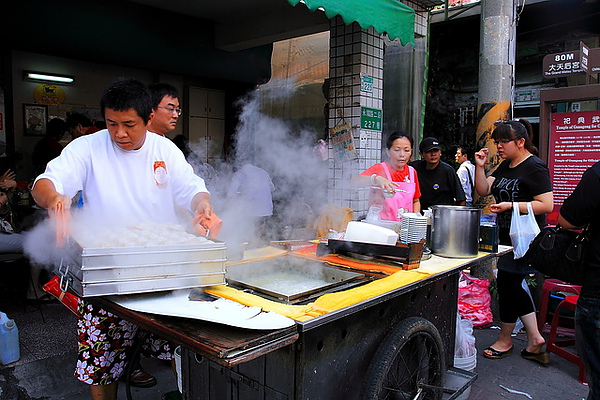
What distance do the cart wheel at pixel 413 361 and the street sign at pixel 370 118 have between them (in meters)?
3.55

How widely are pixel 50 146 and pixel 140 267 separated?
4615 millimetres

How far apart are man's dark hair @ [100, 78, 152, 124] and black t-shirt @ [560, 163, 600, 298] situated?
2.54 metres

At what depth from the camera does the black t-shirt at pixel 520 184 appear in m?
3.87

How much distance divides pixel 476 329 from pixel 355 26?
158 inches

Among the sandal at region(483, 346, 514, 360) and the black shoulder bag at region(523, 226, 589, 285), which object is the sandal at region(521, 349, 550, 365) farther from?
the black shoulder bag at region(523, 226, 589, 285)

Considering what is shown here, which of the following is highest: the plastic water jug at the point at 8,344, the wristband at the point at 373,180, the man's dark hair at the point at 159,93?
the man's dark hair at the point at 159,93

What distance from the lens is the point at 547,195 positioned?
383 centimetres

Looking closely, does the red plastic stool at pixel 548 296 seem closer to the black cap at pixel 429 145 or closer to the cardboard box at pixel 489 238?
the cardboard box at pixel 489 238

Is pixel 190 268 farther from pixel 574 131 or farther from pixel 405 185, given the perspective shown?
pixel 574 131

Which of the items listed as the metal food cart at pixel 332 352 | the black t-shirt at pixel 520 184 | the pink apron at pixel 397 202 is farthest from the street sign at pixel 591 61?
the metal food cart at pixel 332 352

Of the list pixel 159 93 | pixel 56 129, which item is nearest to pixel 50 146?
pixel 56 129

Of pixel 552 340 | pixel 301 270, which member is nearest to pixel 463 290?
pixel 552 340

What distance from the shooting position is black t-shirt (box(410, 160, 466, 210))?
5242 millimetres

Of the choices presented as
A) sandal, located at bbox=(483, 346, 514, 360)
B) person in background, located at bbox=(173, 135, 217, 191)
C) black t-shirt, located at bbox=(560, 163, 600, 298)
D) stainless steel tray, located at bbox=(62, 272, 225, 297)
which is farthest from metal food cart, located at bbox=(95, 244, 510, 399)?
person in background, located at bbox=(173, 135, 217, 191)
